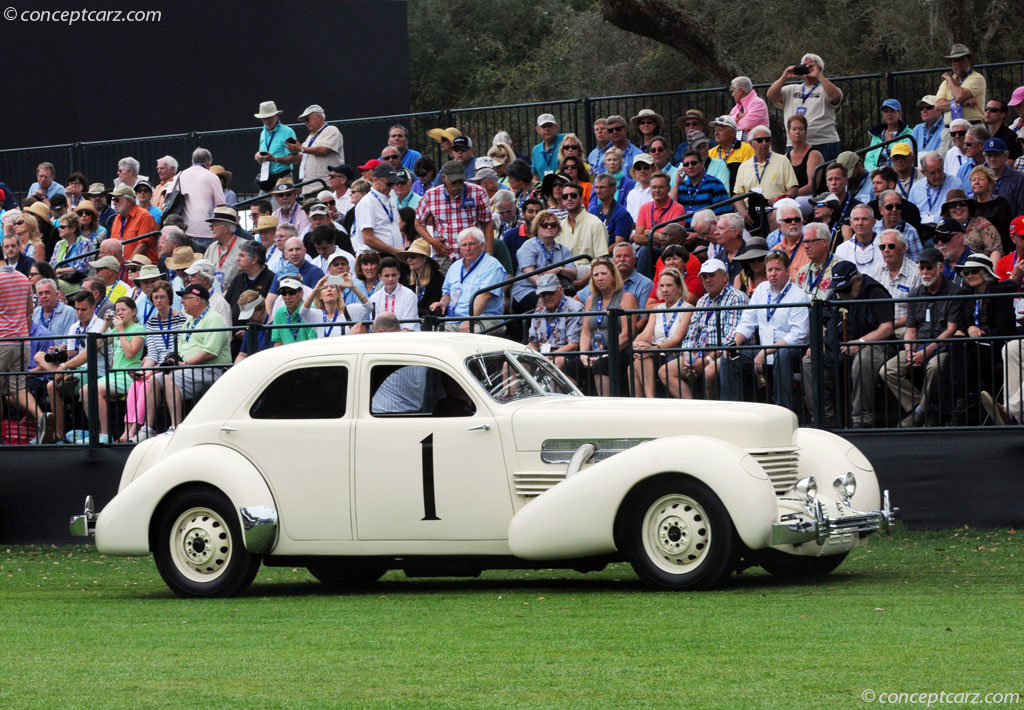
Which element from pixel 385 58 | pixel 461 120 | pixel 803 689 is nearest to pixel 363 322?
pixel 803 689

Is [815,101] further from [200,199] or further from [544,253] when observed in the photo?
[200,199]

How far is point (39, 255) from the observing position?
74.2 ft

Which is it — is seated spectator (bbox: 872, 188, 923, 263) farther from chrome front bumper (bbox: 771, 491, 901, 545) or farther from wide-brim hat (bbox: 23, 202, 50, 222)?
wide-brim hat (bbox: 23, 202, 50, 222)

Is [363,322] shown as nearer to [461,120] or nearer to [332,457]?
[332,457]

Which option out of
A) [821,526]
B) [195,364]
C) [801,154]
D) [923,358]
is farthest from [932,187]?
[821,526]

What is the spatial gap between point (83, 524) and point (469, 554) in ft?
9.94

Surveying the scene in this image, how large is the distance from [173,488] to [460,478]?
6.87ft

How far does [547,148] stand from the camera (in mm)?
21797

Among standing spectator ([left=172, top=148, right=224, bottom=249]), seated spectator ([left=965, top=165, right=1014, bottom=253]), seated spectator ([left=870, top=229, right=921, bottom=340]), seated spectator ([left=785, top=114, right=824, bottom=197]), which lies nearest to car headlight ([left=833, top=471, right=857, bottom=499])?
seated spectator ([left=870, top=229, right=921, bottom=340])

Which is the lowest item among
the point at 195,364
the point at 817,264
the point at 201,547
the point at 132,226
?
the point at 201,547

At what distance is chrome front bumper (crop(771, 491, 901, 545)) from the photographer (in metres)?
10.1

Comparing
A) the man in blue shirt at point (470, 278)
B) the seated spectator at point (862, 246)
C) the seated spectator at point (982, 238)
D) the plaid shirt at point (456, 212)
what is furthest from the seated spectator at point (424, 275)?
the seated spectator at point (982, 238)

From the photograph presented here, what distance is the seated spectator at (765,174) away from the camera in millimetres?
18656

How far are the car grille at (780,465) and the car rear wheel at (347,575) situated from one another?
3.20m
